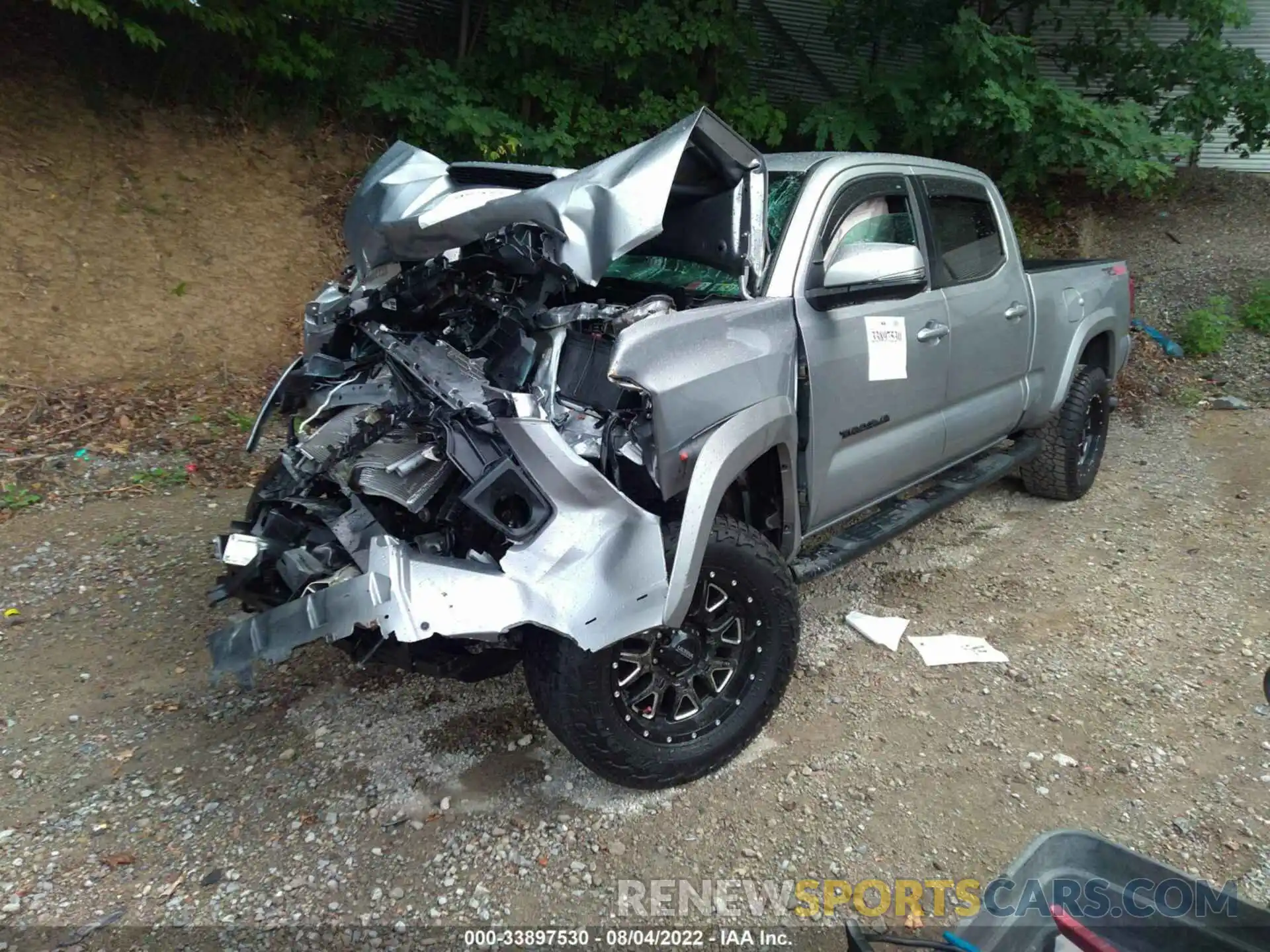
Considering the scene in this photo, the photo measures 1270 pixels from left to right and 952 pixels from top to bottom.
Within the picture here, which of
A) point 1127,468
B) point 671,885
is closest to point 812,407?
point 671,885

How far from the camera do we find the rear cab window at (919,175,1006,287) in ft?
13.1

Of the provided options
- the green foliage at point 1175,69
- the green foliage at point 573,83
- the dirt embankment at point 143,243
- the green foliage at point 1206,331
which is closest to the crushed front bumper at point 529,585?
the dirt embankment at point 143,243

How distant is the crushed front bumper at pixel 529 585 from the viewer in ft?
7.50

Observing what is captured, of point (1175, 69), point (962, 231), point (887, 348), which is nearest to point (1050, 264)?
point (962, 231)

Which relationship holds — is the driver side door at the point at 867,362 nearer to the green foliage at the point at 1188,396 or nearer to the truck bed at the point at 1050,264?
the truck bed at the point at 1050,264

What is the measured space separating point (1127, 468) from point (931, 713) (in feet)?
11.9

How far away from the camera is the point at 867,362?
11.2ft

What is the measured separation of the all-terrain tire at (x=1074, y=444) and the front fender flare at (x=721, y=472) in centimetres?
266

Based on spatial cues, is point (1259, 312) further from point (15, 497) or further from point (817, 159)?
point (15, 497)

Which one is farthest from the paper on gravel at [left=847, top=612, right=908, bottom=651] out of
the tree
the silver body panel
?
the tree

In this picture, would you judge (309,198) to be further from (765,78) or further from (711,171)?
(711,171)

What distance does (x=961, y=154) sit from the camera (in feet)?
30.4

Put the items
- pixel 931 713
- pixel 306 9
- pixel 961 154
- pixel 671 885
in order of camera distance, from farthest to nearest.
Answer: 1. pixel 961 154
2. pixel 306 9
3. pixel 931 713
4. pixel 671 885

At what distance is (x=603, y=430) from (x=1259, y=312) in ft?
27.8
